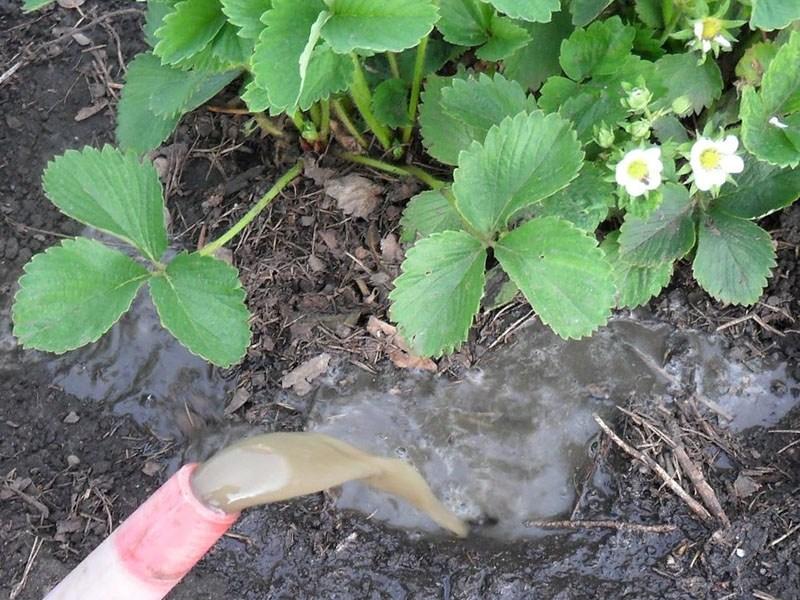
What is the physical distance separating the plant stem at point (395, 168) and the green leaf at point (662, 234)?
0.36 metres

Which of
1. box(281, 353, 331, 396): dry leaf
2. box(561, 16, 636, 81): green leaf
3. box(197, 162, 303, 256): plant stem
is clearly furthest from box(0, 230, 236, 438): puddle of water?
box(561, 16, 636, 81): green leaf

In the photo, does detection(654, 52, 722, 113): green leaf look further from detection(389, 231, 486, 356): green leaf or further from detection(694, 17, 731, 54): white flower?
detection(389, 231, 486, 356): green leaf

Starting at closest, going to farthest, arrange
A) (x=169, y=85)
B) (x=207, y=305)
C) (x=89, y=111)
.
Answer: (x=207, y=305)
(x=169, y=85)
(x=89, y=111)

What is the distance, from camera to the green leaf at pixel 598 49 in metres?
1.31

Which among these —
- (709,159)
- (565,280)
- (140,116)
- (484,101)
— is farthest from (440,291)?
(140,116)

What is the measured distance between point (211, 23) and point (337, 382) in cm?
70

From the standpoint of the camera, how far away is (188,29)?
117 centimetres

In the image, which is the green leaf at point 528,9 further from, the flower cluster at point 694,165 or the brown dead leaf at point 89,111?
the brown dead leaf at point 89,111

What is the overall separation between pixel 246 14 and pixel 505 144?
41 cm

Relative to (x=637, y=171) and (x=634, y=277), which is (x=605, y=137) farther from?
(x=634, y=277)

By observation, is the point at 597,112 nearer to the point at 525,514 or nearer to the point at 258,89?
the point at 258,89

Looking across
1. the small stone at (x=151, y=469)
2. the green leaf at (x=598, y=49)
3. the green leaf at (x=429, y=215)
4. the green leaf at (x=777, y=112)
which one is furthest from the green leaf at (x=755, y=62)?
the small stone at (x=151, y=469)

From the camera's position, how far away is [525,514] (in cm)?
152

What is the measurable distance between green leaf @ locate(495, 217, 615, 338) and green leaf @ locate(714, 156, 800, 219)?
1.14ft
